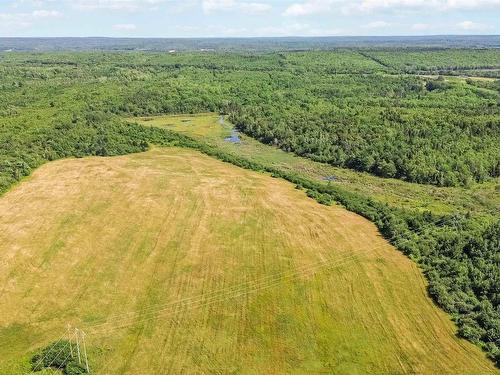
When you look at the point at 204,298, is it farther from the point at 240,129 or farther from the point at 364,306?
the point at 240,129

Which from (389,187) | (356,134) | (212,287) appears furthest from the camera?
(356,134)

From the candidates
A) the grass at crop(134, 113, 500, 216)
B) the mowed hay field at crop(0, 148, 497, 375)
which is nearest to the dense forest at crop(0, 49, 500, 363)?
the grass at crop(134, 113, 500, 216)

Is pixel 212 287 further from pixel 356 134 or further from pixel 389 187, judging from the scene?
pixel 356 134

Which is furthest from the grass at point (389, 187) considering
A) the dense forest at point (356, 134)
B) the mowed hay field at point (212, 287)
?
the mowed hay field at point (212, 287)

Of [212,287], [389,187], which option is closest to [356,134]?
[389,187]

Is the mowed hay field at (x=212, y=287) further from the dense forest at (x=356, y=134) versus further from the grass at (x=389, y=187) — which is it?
the grass at (x=389, y=187)

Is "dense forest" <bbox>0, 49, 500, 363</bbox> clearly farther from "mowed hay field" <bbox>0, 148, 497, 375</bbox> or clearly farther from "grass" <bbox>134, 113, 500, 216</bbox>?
"mowed hay field" <bbox>0, 148, 497, 375</bbox>

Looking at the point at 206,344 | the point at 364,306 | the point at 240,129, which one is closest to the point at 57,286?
the point at 206,344
